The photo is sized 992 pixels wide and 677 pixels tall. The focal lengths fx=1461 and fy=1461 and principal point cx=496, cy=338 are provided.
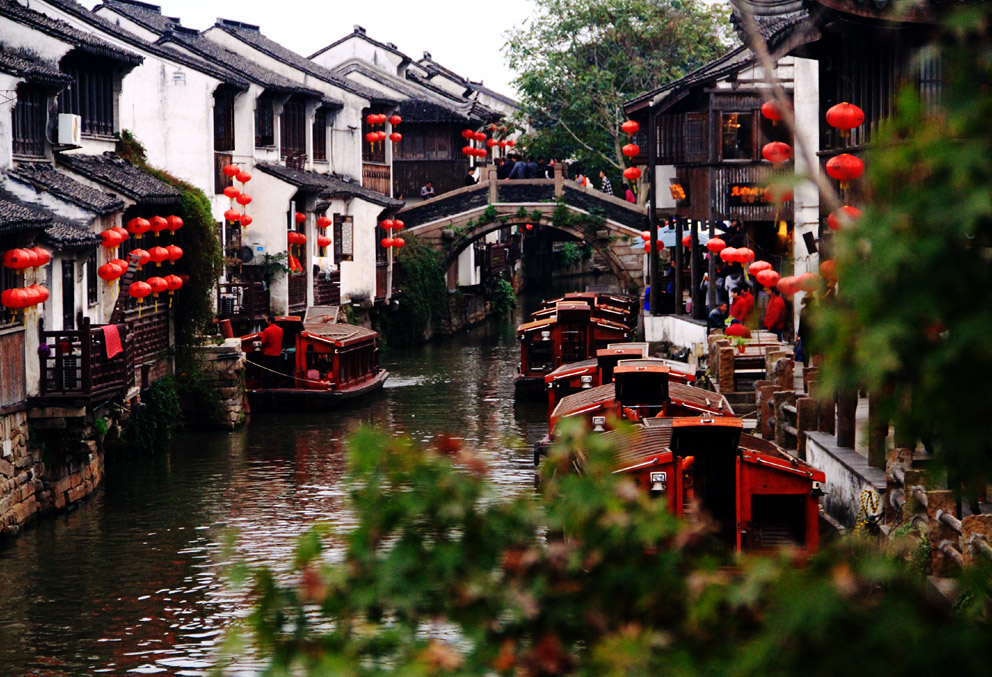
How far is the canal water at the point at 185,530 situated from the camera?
13.9 m

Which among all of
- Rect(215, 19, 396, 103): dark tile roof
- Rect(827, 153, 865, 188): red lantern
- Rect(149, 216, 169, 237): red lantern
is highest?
Rect(215, 19, 396, 103): dark tile roof

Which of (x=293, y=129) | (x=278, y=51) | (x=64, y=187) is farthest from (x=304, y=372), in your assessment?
(x=278, y=51)

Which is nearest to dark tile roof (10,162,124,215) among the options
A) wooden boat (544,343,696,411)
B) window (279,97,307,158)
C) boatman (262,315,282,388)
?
boatman (262,315,282,388)

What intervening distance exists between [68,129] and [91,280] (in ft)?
7.45

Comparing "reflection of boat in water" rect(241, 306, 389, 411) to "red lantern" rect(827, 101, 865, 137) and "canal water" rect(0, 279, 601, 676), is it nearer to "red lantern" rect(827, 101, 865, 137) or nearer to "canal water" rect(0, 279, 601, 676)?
"canal water" rect(0, 279, 601, 676)

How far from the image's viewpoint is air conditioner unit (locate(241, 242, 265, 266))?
3266 cm

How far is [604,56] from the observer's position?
5362 centimetres

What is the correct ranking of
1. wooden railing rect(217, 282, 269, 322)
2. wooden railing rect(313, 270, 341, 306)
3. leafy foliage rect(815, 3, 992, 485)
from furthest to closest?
wooden railing rect(313, 270, 341, 306) → wooden railing rect(217, 282, 269, 322) → leafy foliage rect(815, 3, 992, 485)

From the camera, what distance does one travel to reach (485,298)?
174 feet

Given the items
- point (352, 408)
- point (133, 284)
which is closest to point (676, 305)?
point (352, 408)

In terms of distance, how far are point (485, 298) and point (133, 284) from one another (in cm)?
3088

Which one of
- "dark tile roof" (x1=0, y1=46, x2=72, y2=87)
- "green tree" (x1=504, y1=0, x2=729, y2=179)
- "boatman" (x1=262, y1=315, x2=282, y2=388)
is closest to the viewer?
"dark tile roof" (x1=0, y1=46, x2=72, y2=87)

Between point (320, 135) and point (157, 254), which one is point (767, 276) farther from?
point (320, 135)

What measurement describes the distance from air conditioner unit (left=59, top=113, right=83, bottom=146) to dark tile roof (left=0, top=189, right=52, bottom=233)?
2.61 m
